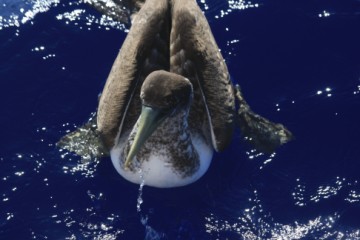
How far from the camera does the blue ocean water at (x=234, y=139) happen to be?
8734 mm

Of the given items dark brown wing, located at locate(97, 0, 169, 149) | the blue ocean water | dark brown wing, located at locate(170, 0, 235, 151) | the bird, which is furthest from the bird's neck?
the blue ocean water

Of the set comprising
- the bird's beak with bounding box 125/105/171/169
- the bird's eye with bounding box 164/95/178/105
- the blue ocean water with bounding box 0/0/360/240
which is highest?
the bird's eye with bounding box 164/95/178/105

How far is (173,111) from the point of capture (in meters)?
8.16

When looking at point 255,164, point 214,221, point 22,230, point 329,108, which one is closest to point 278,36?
point 329,108

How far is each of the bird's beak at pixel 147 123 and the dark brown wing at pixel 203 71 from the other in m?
1.02

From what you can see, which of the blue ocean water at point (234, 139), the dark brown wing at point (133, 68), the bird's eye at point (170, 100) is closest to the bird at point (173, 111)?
the dark brown wing at point (133, 68)

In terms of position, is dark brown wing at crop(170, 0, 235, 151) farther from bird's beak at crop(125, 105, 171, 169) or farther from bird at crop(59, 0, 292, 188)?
bird's beak at crop(125, 105, 171, 169)

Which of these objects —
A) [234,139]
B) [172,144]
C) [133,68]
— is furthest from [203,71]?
[234,139]

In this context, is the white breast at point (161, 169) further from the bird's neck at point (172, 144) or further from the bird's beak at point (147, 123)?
the bird's beak at point (147, 123)

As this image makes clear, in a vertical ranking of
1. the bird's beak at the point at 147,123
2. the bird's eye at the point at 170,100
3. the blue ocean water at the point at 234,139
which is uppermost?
the bird's eye at the point at 170,100

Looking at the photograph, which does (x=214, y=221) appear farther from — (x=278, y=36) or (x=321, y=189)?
(x=278, y=36)

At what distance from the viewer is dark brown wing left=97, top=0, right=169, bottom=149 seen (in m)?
8.70

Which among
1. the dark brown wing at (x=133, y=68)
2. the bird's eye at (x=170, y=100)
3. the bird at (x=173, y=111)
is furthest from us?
the dark brown wing at (x=133, y=68)

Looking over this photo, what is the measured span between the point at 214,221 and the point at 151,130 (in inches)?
65.9
